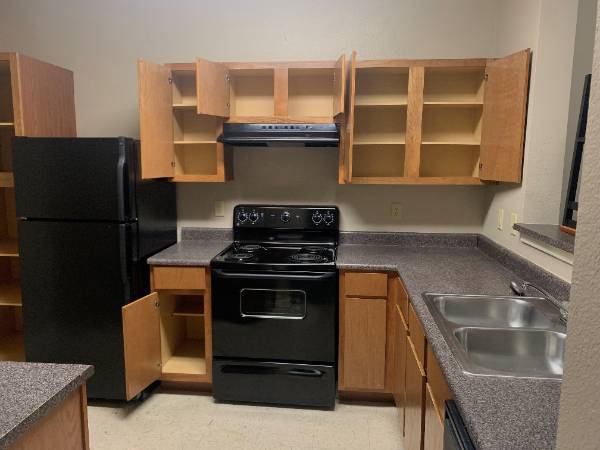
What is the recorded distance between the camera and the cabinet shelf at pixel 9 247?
107 inches

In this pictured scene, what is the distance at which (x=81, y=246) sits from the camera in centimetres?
242

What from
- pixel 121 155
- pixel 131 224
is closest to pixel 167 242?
pixel 131 224

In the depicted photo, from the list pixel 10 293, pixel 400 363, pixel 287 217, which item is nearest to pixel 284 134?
pixel 287 217

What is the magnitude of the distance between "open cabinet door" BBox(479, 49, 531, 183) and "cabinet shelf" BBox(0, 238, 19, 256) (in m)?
2.83

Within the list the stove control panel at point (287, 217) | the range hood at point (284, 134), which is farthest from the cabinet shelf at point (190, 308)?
the range hood at point (284, 134)

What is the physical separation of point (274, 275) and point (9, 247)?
5.79 feet

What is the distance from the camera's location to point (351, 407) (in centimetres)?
261

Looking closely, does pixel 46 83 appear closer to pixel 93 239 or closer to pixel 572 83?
pixel 93 239

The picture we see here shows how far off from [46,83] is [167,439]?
86.2 inches

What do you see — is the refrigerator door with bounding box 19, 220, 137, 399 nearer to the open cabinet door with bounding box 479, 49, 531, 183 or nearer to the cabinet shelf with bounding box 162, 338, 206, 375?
the cabinet shelf with bounding box 162, 338, 206, 375

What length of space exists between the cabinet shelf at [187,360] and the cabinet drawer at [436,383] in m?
1.57

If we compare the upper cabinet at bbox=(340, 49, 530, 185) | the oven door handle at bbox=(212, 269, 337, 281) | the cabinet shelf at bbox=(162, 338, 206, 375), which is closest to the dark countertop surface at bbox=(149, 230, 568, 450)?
the oven door handle at bbox=(212, 269, 337, 281)

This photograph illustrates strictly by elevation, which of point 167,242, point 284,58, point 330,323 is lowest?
point 330,323

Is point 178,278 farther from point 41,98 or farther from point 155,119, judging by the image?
point 41,98
